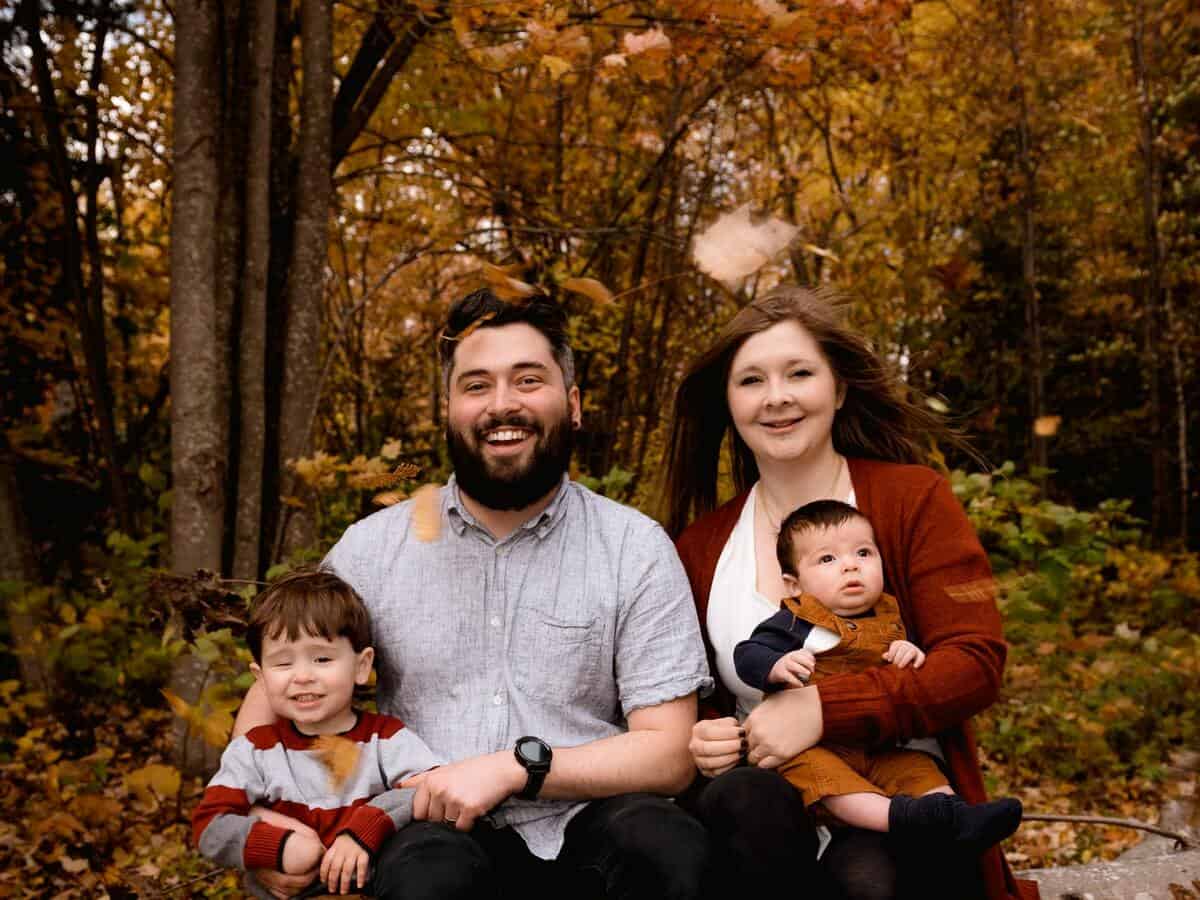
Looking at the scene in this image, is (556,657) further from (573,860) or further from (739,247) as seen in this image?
(739,247)

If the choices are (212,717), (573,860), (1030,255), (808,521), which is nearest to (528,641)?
(573,860)

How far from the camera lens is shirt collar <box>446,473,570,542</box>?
2.54m

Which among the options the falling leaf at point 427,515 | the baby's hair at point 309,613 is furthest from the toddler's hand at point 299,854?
the falling leaf at point 427,515

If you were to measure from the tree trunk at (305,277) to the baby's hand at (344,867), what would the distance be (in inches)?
104

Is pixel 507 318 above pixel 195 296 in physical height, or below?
below

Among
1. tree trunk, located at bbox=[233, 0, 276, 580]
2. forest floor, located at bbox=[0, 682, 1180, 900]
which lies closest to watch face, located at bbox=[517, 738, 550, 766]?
forest floor, located at bbox=[0, 682, 1180, 900]

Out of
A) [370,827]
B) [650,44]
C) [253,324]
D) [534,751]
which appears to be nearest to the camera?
[370,827]

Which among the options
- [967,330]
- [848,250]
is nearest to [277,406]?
[848,250]

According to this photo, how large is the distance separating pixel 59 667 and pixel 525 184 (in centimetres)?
495

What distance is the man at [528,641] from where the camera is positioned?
2.18 metres

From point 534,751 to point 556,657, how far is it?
0.85 ft

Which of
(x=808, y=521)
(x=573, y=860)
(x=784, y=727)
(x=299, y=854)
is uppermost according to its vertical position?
(x=808, y=521)

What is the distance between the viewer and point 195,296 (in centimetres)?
418

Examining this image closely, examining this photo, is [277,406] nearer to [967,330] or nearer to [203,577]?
[203,577]
